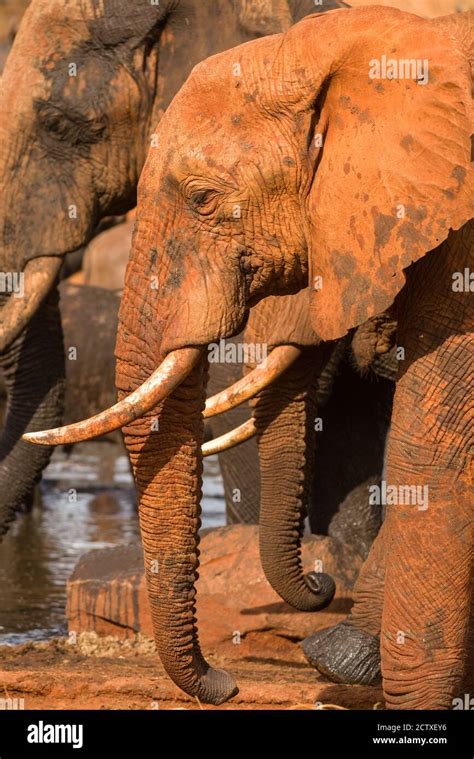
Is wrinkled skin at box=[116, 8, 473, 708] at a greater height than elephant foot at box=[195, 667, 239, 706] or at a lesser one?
greater

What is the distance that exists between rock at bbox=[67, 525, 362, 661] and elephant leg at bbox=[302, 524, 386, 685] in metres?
0.58

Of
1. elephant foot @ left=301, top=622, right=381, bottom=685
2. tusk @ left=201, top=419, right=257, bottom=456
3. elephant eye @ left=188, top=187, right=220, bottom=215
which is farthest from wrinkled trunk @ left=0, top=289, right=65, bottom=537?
elephant eye @ left=188, top=187, right=220, bottom=215

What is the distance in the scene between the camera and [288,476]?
5703 millimetres

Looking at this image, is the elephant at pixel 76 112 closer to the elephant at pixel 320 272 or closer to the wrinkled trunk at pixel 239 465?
the wrinkled trunk at pixel 239 465

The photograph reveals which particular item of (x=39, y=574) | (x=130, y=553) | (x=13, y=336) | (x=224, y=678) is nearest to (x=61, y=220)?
(x=13, y=336)

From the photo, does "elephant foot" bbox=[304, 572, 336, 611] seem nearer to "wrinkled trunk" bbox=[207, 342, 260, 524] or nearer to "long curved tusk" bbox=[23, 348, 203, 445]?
"wrinkled trunk" bbox=[207, 342, 260, 524]

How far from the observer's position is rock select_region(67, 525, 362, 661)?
250 inches

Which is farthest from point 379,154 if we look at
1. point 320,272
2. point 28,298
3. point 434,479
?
point 28,298

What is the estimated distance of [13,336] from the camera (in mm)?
6953

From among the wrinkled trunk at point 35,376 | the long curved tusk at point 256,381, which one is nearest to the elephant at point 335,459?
the wrinkled trunk at point 35,376

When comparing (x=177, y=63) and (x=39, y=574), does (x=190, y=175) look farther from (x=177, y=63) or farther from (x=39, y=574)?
(x=39, y=574)

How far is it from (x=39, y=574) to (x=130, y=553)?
1612mm

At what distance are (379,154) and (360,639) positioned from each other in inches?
76.6
